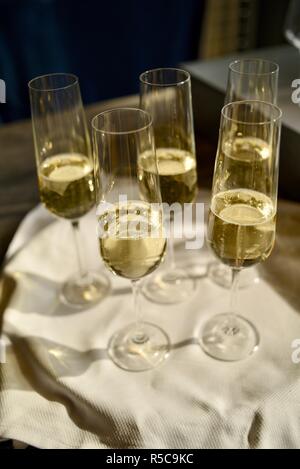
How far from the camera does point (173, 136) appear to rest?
0.74 metres

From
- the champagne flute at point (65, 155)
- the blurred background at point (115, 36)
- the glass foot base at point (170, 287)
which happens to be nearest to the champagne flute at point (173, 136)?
the glass foot base at point (170, 287)

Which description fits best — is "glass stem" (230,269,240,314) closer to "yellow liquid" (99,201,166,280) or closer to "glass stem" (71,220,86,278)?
"yellow liquid" (99,201,166,280)

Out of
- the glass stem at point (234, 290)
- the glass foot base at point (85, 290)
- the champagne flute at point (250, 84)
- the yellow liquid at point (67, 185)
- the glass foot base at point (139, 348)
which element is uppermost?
the champagne flute at point (250, 84)

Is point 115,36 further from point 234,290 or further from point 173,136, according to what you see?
point 234,290

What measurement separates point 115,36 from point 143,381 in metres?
2.01

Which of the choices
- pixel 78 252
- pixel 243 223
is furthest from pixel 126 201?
pixel 78 252

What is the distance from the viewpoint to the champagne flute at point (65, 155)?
0.71 meters

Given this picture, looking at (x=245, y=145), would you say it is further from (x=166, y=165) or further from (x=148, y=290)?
(x=148, y=290)

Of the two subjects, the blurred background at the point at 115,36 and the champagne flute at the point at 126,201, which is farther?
the blurred background at the point at 115,36

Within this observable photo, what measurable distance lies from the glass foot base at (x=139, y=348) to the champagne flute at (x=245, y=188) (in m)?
0.11

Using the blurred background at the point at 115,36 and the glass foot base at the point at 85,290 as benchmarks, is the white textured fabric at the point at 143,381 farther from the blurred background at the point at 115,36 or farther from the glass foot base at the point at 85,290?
the blurred background at the point at 115,36

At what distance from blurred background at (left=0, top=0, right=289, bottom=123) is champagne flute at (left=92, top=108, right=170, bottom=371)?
1.75 m

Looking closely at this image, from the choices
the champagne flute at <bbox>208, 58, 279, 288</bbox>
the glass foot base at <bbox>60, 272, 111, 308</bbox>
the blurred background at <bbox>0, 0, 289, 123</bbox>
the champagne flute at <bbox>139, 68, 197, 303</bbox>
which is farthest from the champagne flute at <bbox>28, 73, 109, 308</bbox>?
the blurred background at <bbox>0, 0, 289, 123</bbox>
